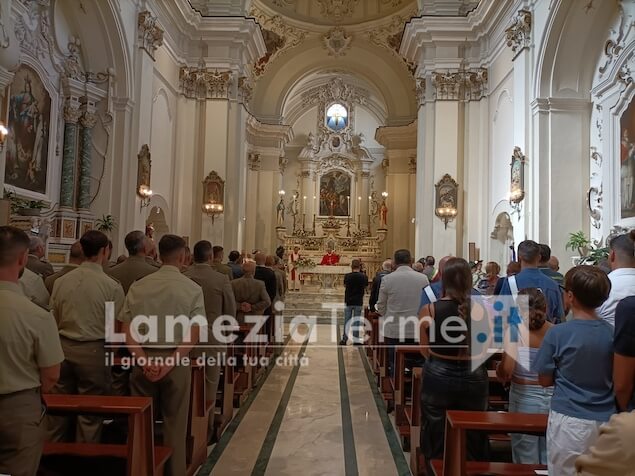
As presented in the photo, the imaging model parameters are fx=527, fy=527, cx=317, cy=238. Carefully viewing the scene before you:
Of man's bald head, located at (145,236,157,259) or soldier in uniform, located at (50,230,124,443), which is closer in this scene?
soldier in uniform, located at (50,230,124,443)

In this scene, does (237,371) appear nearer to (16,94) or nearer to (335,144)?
(16,94)

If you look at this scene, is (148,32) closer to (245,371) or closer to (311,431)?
(245,371)

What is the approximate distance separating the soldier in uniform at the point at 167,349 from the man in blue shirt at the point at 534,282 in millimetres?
2382

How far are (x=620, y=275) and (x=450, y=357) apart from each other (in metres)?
1.34

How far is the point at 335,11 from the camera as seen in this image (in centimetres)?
2064

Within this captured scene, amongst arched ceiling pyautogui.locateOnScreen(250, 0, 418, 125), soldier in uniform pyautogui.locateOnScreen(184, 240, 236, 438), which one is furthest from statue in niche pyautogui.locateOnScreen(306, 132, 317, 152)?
soldier in uniform pyautogui.locateOnScreen(184, 240, 236, 438)

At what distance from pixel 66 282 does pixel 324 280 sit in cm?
1569

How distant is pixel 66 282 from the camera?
3.33 m

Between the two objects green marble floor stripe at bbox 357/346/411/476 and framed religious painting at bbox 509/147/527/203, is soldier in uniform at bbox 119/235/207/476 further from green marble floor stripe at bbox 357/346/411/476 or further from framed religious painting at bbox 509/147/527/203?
framed religious painting at bbox 509/147/527/203

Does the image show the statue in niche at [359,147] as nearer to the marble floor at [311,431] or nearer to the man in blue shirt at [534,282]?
the marble floor at [311,431]

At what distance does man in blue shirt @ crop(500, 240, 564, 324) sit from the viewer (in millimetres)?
4074

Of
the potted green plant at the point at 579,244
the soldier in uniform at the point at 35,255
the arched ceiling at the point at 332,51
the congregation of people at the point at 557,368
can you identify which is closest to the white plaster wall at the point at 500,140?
the potted green plant at the point at 579,244

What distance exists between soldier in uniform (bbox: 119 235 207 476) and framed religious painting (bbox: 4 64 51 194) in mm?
6358

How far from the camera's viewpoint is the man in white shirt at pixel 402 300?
5461 millimetres
